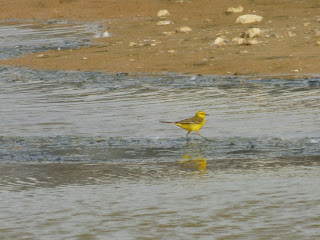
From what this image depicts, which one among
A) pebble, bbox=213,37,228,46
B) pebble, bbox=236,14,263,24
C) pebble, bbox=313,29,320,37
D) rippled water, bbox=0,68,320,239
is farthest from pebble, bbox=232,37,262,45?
rippled water, bbox=0,68,320,239

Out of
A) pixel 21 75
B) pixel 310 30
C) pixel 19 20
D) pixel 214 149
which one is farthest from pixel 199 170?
pixel 19 20

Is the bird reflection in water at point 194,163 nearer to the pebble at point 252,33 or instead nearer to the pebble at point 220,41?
the pebble at point 220,41

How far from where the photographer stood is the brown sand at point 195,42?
55.1 ft

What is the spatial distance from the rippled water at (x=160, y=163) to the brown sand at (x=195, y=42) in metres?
2.42

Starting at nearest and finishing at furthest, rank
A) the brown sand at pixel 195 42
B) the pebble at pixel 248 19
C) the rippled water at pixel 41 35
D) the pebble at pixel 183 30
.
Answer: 1. the brown sand at pixel 195 42
2. the pebble at pixel 183 30
3. the rippled water at pixel 41 35
4. the pebble at pixel 248 19

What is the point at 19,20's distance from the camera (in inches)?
1300

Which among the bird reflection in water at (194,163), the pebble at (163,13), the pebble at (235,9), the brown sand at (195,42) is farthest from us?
the pebble at (163,13)

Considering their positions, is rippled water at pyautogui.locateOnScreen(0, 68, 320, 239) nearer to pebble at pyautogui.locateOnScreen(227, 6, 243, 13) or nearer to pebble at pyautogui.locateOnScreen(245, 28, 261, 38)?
pebble at pyautogui.locateOnScreen(245, 28, 261, 38)

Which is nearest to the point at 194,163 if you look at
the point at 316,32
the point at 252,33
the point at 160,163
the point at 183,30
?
the point at 160,163

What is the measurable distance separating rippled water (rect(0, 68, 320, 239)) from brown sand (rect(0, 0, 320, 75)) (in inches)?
95.3

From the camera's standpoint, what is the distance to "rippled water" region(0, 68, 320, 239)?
5.90 metres

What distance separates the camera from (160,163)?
8203 mm

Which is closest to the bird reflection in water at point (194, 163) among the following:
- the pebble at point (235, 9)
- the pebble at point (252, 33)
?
the pebble at point (252, 33)

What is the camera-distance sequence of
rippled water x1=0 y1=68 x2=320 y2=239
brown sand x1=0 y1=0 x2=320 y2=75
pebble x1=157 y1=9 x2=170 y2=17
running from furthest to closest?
1. pebble x1=157 y1=9 x2=170 y2=17
2. brown sand x1=0 y1=0 x2=320 y2=75
3. rippled water x1=0 y1=68 x2=320 y2=239
